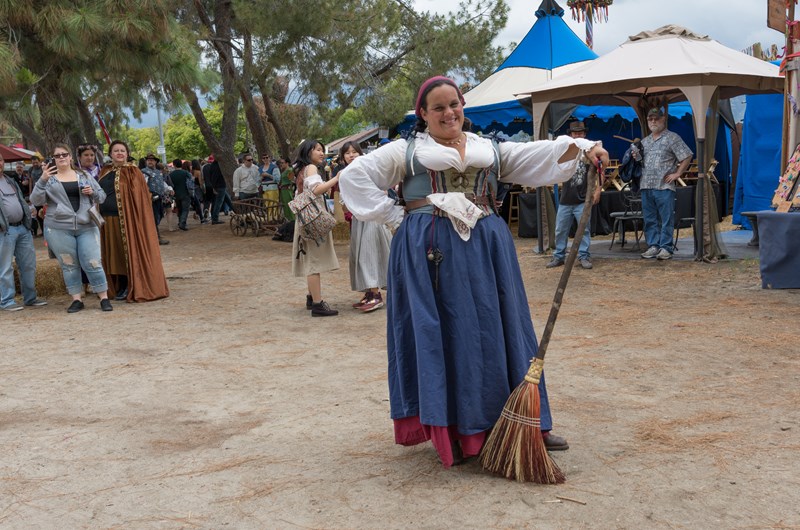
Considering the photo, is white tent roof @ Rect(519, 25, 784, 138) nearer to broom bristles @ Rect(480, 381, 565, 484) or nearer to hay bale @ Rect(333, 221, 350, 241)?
hay bale @ Rect(333, 221, 350, 241)

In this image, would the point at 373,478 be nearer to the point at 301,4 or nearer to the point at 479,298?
the point at 479,298

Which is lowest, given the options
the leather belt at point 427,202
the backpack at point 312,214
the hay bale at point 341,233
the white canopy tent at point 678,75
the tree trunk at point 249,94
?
the hay bale at point 341,233

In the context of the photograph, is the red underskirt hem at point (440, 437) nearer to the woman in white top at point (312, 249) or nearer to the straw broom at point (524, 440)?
the straw broom at point (524, 440)

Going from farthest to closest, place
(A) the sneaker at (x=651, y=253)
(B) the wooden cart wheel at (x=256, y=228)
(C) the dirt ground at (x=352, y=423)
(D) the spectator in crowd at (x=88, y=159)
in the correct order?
(B) the wooden cart wheel at (x=256, y=228) → (A) the sneaker at (x=651, y=253) → (D) the spectator in crowd at (x=88, y=159) → (C) the dirt ground at (x=352, y=423)

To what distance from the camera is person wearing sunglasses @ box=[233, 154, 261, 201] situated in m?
17.5

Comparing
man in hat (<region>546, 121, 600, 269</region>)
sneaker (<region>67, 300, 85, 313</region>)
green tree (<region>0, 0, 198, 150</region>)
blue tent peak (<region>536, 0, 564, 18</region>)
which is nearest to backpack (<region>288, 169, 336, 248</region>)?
sneaker (<region>67, 300, 85, 313</region>)

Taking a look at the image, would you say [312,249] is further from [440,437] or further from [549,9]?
[549,9]

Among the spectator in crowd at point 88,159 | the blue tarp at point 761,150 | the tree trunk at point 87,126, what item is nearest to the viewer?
the spectator in crowd at point 88,159

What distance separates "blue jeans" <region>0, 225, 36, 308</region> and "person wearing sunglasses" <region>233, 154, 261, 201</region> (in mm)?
8455

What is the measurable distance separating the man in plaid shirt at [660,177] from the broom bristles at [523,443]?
697 centimetres

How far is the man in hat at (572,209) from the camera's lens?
963cm

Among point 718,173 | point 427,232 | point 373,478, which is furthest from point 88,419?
point 718,173

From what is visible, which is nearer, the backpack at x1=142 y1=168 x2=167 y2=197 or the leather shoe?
the leather shoe

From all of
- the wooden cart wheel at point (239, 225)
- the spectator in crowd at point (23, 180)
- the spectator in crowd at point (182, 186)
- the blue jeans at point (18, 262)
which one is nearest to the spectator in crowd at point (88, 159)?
the blue jeans at point (18, 262)
